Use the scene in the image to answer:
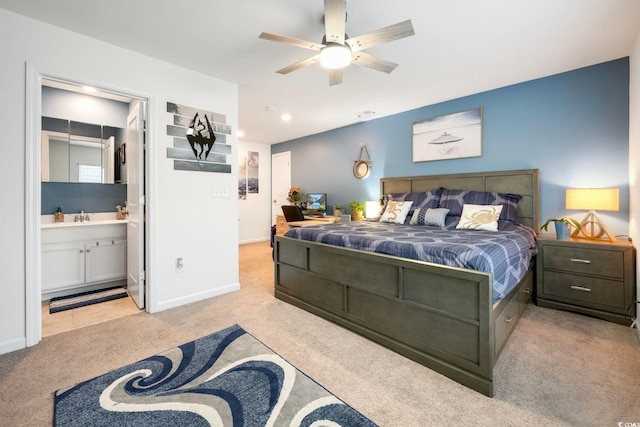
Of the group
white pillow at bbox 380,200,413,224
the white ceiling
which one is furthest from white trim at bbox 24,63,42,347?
white pillow at bbox 380,200,413,224

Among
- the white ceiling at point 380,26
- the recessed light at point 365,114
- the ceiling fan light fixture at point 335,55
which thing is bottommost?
the ceiling fan light fixture at point 335,55

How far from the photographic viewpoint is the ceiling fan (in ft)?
5.74

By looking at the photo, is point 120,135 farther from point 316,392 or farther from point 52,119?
point 316,392

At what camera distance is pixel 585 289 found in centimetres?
264

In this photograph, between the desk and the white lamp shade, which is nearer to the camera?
the white lamp shade

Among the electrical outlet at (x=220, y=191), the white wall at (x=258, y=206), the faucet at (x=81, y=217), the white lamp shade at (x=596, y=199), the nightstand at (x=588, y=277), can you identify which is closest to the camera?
the nightstand at (x=588, y=277)

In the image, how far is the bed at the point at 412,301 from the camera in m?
1.67

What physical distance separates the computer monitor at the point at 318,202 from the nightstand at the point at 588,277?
11.9 ft

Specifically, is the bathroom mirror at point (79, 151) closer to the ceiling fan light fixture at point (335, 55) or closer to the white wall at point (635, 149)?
the ceiling fan light fixture at point (335, 55)

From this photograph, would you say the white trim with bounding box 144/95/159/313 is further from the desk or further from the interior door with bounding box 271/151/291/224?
the interior door with bounding box 271/151/291/224

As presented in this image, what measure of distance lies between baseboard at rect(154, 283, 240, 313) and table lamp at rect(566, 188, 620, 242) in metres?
3.74

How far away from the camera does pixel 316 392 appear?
164 centimetres

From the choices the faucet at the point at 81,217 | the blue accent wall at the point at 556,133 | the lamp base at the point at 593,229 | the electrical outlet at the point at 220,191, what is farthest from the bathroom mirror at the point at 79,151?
the lamp base at the point at 593,229

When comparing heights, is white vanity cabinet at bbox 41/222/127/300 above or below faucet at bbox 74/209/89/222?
below
